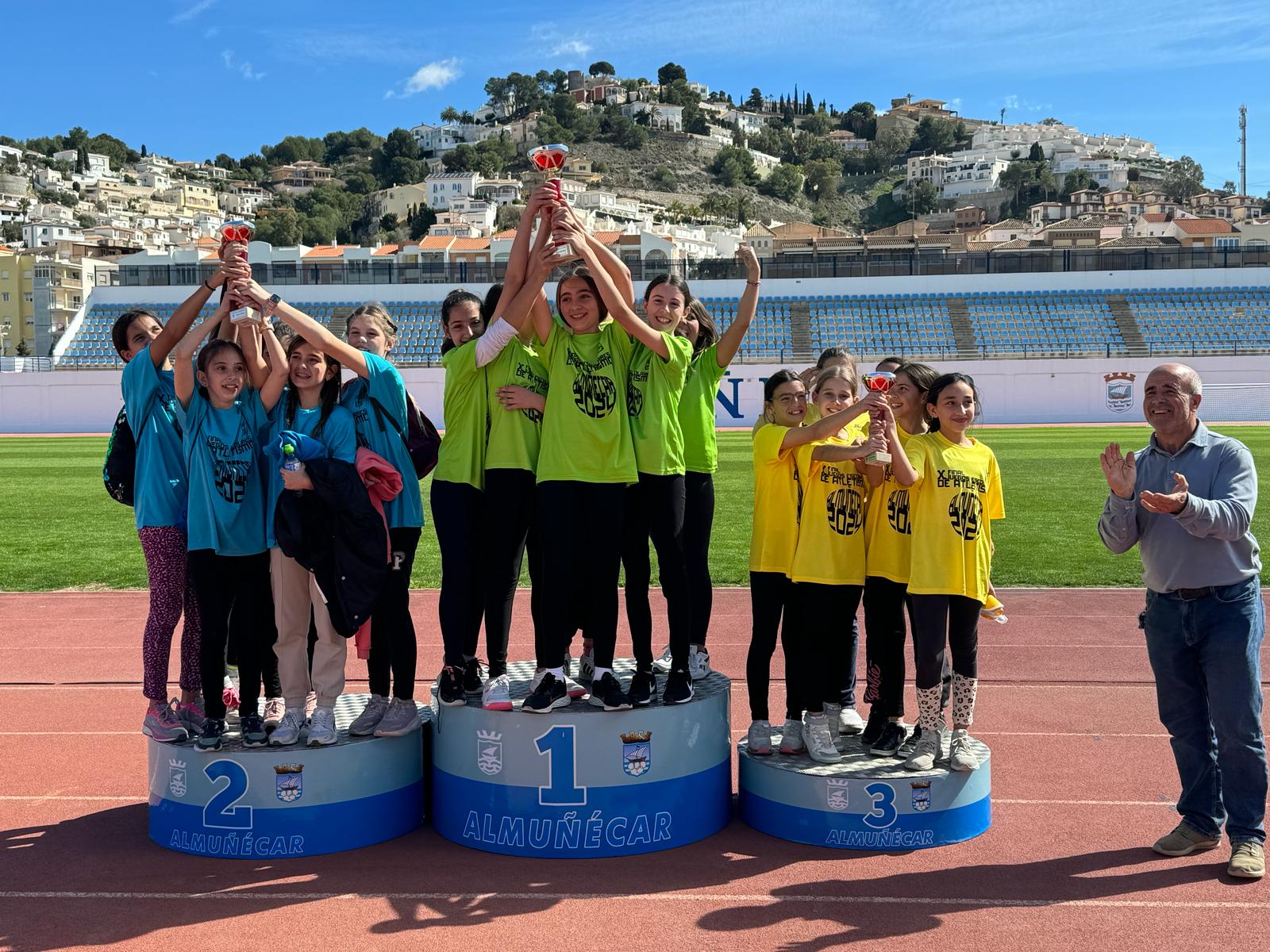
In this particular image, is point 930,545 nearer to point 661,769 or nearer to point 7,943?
point 661,769

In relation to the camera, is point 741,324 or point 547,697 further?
point 741,324

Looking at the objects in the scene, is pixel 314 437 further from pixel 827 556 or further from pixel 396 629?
pixel 827 556

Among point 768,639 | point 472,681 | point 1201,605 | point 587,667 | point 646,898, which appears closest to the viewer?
point 646,898

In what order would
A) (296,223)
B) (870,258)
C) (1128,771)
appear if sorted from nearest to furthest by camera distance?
(1128,771), (870,258), (296,223)

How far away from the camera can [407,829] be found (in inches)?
175

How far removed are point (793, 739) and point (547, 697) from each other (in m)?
1.11

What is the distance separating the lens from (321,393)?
4.53 m

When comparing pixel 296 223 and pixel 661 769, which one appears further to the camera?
pixel 296 223

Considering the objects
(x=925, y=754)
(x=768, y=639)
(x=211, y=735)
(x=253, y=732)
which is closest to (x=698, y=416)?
(x=768, y=639)

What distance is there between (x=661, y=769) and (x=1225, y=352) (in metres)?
37.0

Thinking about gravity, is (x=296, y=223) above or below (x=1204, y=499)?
above

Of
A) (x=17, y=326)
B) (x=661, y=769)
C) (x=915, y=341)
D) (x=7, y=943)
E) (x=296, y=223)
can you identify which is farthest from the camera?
(x=296, y=223)

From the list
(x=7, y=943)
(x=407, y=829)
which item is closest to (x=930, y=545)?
(x=407, y=829)

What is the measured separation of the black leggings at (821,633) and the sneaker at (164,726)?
243cm
